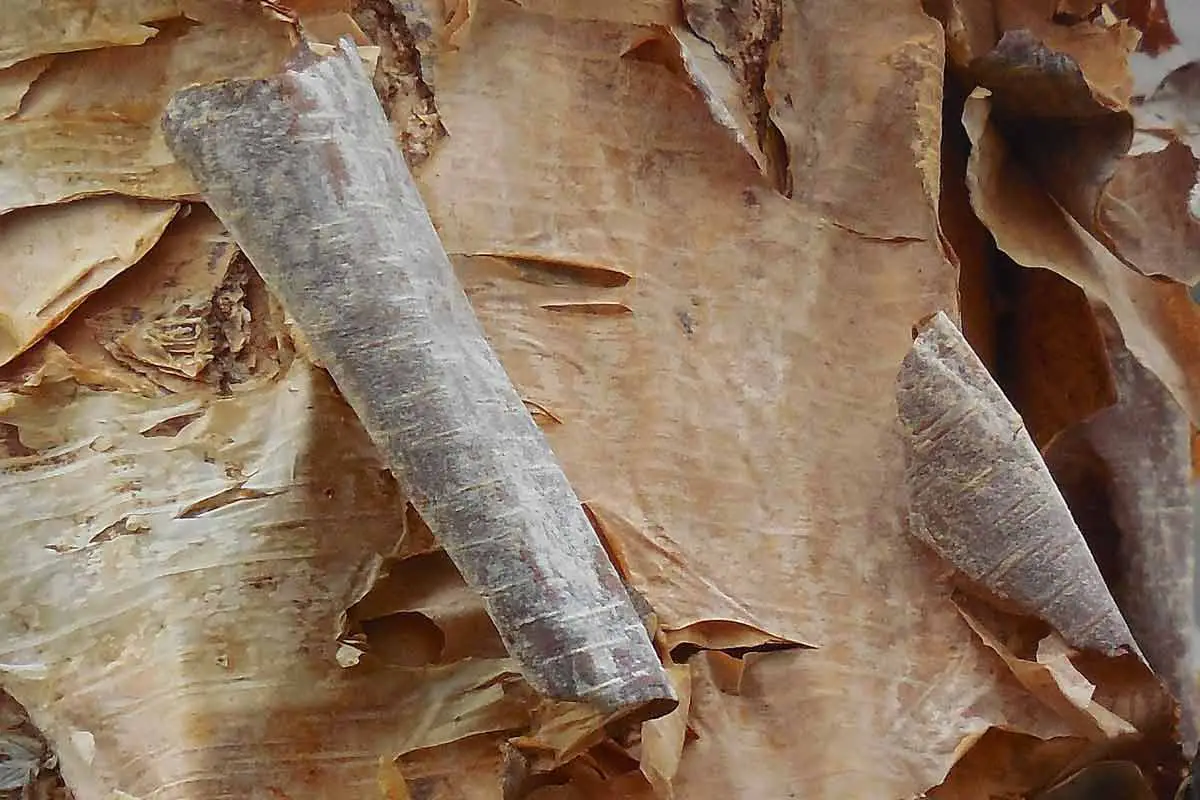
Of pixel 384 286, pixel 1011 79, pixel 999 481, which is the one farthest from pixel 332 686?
pixel 1011 79

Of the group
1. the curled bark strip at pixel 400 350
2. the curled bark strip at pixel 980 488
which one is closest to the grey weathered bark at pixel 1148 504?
the curled bark strip at pixel 980 488

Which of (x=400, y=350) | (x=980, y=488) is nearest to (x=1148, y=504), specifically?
(x=980, y=488)

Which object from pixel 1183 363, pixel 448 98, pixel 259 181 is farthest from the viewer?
pixel 1183 363

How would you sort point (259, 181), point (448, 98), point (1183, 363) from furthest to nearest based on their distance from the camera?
point (1183, 363) < point (448, 98) < point (259, 181)

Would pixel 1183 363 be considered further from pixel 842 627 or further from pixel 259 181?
pixel 259 181

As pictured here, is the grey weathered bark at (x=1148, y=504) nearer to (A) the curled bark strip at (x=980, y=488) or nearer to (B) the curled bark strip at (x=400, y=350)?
(A) the curled bark strip at (x=980, y=488)
